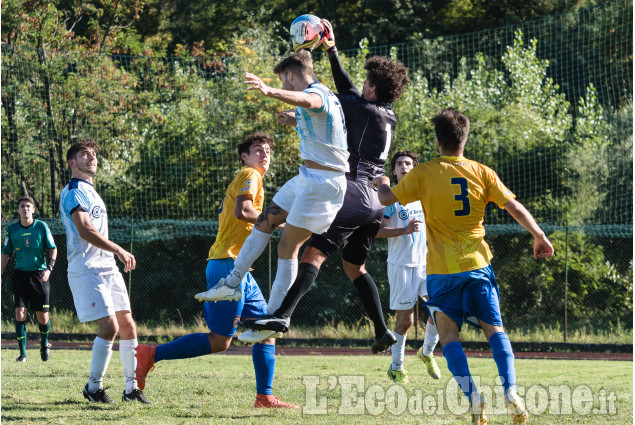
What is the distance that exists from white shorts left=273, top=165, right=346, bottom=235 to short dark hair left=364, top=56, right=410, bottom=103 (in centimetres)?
93

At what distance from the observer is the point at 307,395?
305 inches

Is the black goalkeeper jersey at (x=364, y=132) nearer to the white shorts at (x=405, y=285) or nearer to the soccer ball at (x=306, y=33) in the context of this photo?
the soccer ball at (x=306, y=33)

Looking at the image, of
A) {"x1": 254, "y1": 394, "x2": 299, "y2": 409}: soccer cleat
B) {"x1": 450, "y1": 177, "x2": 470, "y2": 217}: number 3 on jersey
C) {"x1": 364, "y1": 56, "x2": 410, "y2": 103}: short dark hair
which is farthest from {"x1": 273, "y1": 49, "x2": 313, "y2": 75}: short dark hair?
{"x1": 254, "y1": 394, "x2": 299, "y2": 409}: soccer cleat

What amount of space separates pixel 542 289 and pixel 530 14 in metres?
13.8

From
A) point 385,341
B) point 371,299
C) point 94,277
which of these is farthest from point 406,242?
point 94,277

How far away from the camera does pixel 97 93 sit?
60.7 feet

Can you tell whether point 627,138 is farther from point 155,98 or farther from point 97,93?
point 97,93

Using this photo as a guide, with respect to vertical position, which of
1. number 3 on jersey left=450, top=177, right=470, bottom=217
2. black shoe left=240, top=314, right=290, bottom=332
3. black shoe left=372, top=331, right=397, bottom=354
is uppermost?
number 3 on jersey left=450, top=177, right=470, bottom=217

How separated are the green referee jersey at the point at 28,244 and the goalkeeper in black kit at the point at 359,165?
271 inches

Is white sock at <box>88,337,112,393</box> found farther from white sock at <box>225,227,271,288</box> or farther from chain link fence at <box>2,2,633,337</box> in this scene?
chain link fence at <box>2,2,633,337</box>

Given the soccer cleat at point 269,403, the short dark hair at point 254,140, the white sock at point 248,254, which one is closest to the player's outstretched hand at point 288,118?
the white sock at point 248,254

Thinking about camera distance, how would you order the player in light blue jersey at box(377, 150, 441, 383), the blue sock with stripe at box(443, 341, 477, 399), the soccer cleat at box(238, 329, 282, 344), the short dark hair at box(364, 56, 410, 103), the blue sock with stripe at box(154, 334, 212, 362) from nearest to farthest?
the blue sock with stripe at box(443, 341, 477, 399) < the soccer cleat at box(238, 329, 282, 344) < the short dark hair at box(364, 56, 410, 103) < the blue sock with stripe at box(154, 334, 212, 362) < the player in light blue jersey at box(377, 150, 441, 383)

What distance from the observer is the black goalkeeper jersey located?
617 cm

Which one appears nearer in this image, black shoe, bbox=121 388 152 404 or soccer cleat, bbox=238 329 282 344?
soccer cleat, bbox=238 329 282 344
